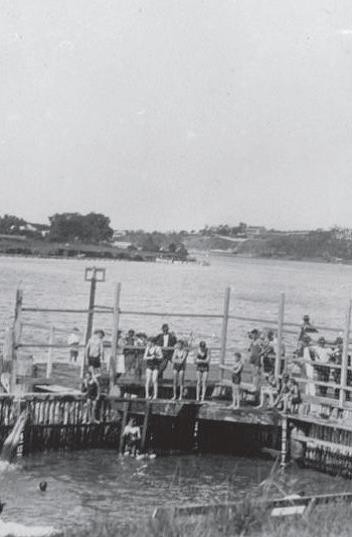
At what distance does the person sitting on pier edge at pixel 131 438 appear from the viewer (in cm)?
2562

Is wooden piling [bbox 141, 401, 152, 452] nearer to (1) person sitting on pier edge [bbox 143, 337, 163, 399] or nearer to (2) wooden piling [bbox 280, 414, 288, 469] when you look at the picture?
(1) person sitting on pier edge [bbox 143, 337, 163, 399]

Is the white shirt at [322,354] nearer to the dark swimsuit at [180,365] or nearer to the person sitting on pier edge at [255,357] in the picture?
the person sitting on pier edge at [255,357]

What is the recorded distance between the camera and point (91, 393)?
84.4ft

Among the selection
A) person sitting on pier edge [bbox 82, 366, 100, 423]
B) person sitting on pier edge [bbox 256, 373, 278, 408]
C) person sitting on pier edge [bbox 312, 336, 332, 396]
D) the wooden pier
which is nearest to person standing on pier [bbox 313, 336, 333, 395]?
person sitting on pier edge [bbox 312, 336, 332, 396]

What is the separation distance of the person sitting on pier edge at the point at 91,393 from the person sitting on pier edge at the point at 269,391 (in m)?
4.58

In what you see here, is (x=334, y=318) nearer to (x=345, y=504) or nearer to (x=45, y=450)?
(x=45, y=450)

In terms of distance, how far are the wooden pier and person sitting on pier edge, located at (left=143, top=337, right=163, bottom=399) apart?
483mm

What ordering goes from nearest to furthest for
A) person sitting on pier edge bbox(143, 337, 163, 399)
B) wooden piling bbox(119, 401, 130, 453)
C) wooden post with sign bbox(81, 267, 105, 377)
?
person sitting on pier edge bbox(143, 337, 163, 399) → wooden piling bbox(119, 401, 130, 453) → wooden post with sign bbox(81, 267, 105, 377)

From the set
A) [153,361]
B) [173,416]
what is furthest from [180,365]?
[173,416]

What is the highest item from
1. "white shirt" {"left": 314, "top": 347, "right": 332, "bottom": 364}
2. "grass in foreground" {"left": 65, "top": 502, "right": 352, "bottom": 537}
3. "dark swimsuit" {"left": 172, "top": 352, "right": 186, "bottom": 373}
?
"white shirt" {"left": 314, "top": 347, "right": 332, "bottom": 364}

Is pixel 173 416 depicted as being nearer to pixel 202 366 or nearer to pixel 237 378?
pixel 202 366

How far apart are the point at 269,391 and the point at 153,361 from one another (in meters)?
3.40

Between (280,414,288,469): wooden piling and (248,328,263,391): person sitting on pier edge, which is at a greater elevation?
(248,328,263,391): person sitting on pier edge

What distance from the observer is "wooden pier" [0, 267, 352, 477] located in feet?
81.3
